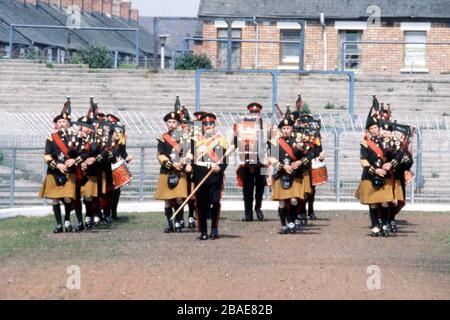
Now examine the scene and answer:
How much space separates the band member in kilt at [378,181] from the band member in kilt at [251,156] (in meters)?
2.99

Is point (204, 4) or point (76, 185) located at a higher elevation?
point (204, 4)

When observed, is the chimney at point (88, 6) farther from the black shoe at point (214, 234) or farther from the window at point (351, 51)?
the black shoe at point (214, 234)

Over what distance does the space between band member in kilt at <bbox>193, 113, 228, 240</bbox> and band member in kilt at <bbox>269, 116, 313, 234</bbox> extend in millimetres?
935

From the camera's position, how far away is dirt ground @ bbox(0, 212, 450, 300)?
14852mm

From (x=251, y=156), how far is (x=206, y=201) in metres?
3.63

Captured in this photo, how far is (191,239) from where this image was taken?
20.6 meters

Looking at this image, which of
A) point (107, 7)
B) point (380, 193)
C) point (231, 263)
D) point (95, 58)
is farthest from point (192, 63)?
point (107, 7)

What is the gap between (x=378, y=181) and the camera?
20844 mm

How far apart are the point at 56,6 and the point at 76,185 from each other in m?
54.8

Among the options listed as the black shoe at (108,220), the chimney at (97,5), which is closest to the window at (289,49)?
the black shoe at (108,220)

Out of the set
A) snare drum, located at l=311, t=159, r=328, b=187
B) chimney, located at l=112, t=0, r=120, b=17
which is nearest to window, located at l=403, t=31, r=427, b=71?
snare drum, located at l=311, t=159, r=328, b=187
